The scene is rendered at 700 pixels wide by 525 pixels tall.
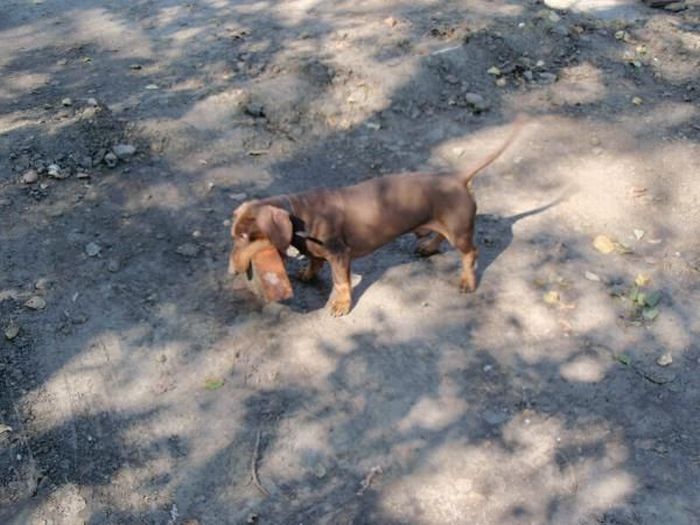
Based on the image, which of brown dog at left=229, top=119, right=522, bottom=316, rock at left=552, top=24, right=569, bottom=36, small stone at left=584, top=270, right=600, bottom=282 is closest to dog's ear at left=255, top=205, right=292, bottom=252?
brown dog at left=229, top=119, right=522, bottom=316

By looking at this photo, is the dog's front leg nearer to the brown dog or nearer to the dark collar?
the brown dog

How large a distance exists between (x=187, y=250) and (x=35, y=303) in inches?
48.0

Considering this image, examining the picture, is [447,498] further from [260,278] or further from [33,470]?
[33,470]

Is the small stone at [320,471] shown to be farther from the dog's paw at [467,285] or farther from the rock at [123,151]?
the rock at [123,151]

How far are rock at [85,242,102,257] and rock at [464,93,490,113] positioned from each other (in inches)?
166

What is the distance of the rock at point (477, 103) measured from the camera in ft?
25.7

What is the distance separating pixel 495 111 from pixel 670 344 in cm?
357

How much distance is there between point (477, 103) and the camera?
7.84m

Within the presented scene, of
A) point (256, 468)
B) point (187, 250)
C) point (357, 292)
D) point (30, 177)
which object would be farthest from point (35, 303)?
point (357, 292)

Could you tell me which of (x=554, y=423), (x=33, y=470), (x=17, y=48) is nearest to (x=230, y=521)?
(x=33, y=470)

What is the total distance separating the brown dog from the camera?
16.1ft

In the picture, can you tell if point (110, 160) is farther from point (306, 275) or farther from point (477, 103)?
point (477, 103)

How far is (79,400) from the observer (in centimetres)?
478

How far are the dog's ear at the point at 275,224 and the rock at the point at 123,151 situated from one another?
2.89m
